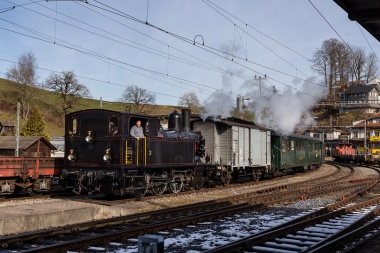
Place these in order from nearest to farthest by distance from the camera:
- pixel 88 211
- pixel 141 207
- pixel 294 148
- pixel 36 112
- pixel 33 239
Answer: pixel 33 239 < pixel 88 211 < pixel 141 207 < pixel 294 148 < pixel 36 112

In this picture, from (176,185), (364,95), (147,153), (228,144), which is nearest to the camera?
(147,153)

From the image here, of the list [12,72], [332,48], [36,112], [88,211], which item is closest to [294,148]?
[88,211]

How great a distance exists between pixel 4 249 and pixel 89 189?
6568 millimetres

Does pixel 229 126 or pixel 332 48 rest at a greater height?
pixel 332 48

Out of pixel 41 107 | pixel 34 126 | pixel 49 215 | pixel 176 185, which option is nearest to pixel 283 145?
pixel 176 185

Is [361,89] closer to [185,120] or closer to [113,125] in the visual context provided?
[185,120]

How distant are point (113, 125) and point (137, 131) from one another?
0.84 meters

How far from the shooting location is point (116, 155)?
13445 millimetres

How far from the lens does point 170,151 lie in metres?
15.3

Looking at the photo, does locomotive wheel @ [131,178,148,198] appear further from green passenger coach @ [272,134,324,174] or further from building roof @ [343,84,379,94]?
building roof @ [343,84,379,94]

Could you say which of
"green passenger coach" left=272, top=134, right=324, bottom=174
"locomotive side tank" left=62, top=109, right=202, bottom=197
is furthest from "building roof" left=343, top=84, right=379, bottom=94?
"locomotive side tank" left=62, top=109, right=202, bottom=197

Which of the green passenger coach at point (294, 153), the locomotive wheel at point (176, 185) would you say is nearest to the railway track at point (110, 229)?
the locomotive wheel at point (176, 185)

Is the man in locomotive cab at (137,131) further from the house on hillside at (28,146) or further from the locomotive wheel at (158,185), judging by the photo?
the house on hillside at (28,146)

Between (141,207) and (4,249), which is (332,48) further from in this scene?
(4,249)
